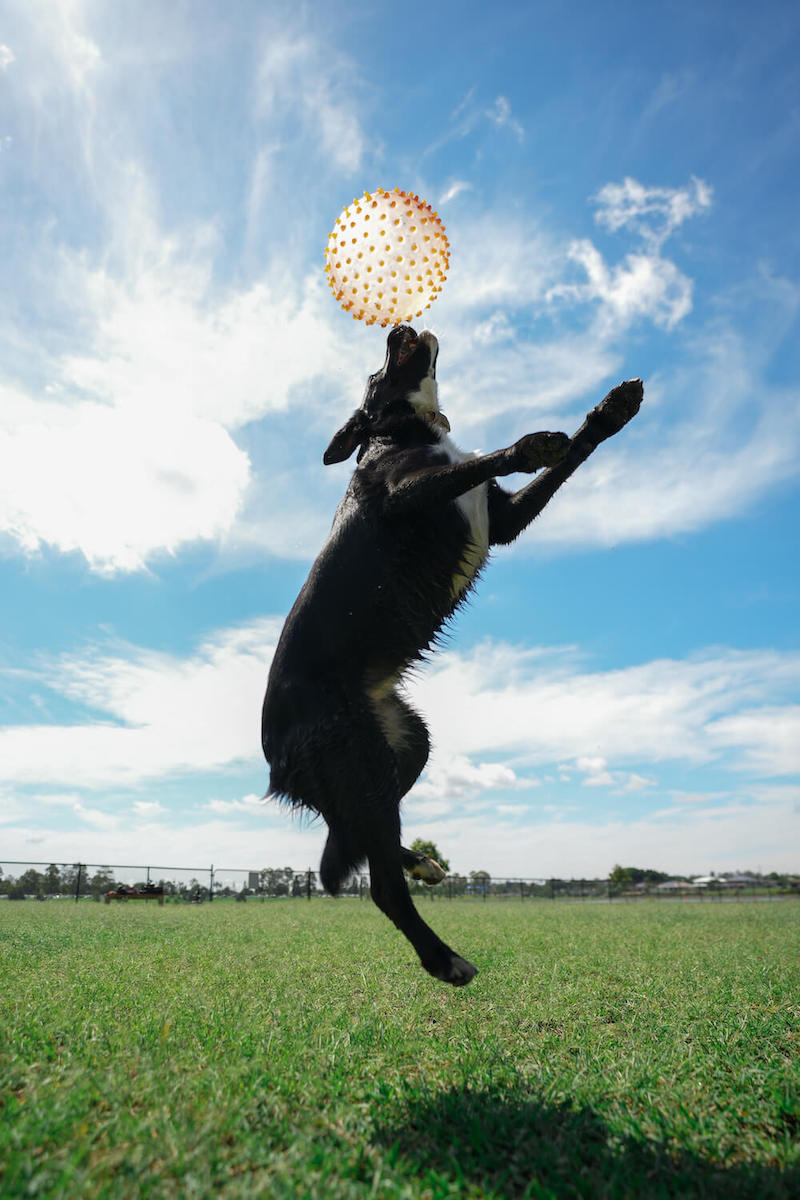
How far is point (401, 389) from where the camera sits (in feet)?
11.4

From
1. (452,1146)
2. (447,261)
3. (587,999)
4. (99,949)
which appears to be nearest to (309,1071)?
(452,1146)

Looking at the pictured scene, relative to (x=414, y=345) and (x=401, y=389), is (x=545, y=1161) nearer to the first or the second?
(x=401, y=389)

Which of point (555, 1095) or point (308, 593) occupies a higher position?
point (308, 593)

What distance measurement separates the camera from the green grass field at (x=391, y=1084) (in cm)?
178

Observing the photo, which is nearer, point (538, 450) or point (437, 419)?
point (538, 450)

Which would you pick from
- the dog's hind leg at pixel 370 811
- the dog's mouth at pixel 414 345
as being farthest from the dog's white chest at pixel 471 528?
the dog's hind leg at pixel 370 811

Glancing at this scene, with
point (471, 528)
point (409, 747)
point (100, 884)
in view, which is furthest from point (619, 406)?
point (100, 884)

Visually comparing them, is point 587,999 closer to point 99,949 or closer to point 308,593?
point 308,593

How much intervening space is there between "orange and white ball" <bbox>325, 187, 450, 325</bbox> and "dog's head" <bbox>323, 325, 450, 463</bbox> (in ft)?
0.92

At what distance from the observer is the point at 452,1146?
2000 millimetres

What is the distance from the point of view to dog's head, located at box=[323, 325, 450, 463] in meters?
3.38

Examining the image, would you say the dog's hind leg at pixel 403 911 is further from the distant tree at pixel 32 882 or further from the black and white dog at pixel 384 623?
the distant tree at pixel 32 882

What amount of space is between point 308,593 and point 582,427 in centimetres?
140

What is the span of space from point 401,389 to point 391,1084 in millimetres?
2846
